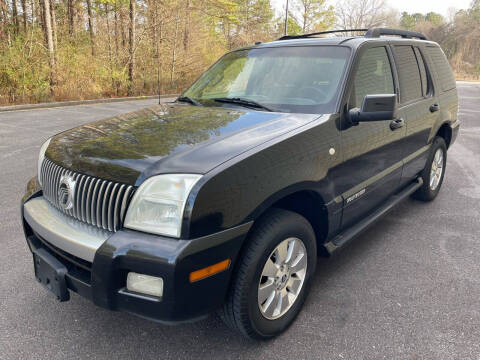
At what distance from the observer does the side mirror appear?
2.55m

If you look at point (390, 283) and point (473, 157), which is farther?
point (473, 157)

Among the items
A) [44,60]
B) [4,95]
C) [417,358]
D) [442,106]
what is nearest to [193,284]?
[417,358]

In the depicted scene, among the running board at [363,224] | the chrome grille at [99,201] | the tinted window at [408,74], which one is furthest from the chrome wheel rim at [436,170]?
the chrome grille at [99,201]

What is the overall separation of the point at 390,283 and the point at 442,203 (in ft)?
7.33

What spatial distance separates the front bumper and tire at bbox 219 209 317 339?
4.2 inches

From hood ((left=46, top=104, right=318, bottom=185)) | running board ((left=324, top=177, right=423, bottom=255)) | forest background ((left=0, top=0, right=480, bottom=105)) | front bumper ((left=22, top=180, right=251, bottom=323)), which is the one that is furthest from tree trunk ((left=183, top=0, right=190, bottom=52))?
front bumper ((left=22, top=180, right=251, bottom=323))

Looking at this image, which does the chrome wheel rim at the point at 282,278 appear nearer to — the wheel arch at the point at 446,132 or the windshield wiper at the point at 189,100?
the windshield wiper at the point at 189,100

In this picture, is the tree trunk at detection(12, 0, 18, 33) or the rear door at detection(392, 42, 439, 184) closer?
the rear door at detection(392, 42, 439, 184)

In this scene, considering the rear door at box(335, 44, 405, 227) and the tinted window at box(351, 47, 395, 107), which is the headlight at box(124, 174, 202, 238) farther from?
the tinted window at box(351, 47, 395, 107)

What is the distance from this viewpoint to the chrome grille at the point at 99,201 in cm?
195

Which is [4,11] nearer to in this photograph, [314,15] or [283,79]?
[283,79]

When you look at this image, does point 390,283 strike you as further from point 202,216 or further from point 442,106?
point 442,106

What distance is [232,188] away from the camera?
1.91 m

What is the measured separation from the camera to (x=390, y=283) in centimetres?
299
